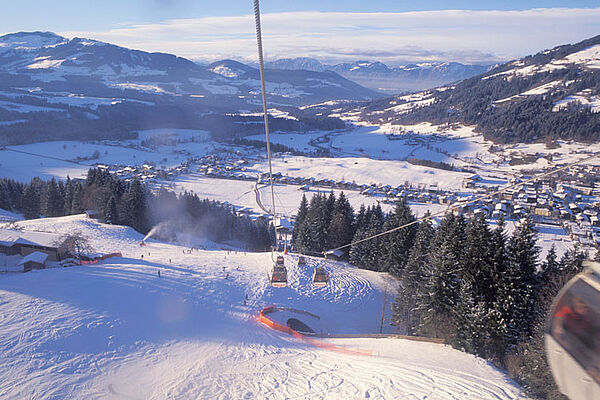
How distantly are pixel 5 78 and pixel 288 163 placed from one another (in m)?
163

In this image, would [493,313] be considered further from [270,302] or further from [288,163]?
[288,163]

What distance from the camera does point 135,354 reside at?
10422 mm

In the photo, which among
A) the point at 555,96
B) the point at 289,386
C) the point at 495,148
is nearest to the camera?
the point at 289,386

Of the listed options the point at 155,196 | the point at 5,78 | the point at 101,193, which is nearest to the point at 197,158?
the point at 155,196

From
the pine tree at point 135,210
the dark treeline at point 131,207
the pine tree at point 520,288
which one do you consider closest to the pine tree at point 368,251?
the pine tree at point 520,288

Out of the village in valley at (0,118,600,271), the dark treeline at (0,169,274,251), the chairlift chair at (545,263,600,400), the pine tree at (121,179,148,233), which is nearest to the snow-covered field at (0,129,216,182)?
the village in valley at (0,118,600,271)

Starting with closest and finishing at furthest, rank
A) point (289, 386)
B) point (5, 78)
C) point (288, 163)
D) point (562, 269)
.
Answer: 1. point (289, 386)
2. point (562, 269)
3. point (288, 163)
4. point (5, 78)

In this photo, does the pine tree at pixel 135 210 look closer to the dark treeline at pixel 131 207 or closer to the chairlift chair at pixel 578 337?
the dark treeline at pixel 131 207

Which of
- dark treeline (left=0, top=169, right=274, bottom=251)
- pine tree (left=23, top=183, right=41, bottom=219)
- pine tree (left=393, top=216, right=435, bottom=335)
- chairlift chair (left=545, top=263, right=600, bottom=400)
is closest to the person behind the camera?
chairlift chair (left=545, top=263, right=600, bottom=400)

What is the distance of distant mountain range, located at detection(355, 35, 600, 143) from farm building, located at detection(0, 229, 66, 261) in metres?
102

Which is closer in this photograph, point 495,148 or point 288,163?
point 288,163

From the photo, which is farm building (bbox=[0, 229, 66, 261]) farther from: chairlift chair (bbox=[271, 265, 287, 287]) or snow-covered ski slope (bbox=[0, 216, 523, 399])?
chairlift chair (bbox=[271, 265, 287, 287])

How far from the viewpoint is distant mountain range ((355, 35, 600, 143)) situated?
313 ft

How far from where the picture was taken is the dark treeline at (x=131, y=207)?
101ft
